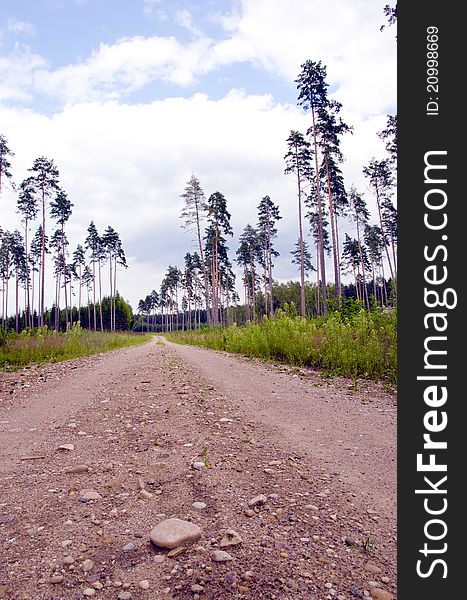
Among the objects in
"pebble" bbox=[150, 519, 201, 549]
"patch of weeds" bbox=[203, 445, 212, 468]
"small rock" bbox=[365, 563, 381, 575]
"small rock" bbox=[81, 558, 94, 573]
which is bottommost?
"patch of weeds" bbox=[203, 445, 212, 468]

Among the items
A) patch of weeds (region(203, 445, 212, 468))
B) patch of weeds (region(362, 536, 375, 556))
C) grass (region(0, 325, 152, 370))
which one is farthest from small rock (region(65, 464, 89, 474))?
grass (region(0, 325, 152, 370))

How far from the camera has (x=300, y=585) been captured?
1.42 metres

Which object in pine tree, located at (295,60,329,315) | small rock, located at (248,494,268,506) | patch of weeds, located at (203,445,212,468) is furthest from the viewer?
pine tree, located at (295,60,329,315)

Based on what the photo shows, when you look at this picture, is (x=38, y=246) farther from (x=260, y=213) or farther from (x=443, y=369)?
(x=443, y=369)

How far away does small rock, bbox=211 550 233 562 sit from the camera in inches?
62.6

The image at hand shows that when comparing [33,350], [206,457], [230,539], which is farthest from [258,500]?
[33,350]

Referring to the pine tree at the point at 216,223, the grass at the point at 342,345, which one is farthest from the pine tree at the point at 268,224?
the grass at the point at 342,345

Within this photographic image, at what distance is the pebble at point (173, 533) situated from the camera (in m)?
1.70

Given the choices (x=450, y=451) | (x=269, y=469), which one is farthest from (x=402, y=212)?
(x=269, y=469)

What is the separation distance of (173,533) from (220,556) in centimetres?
26

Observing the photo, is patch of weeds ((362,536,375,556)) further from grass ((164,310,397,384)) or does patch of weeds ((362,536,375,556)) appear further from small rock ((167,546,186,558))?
grass ((164,310,397,384))

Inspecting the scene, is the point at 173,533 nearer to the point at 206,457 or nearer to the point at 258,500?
the point at 258,500

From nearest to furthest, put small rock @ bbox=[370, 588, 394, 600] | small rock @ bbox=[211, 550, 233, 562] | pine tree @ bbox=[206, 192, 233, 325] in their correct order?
small rock @ bbox=[370, 588, 394, 600], small rock @ bbox=[211, 550, 233, 562], pine tree @ bbox=[206, 192, 233, 325]

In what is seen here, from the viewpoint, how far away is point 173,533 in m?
1.75
